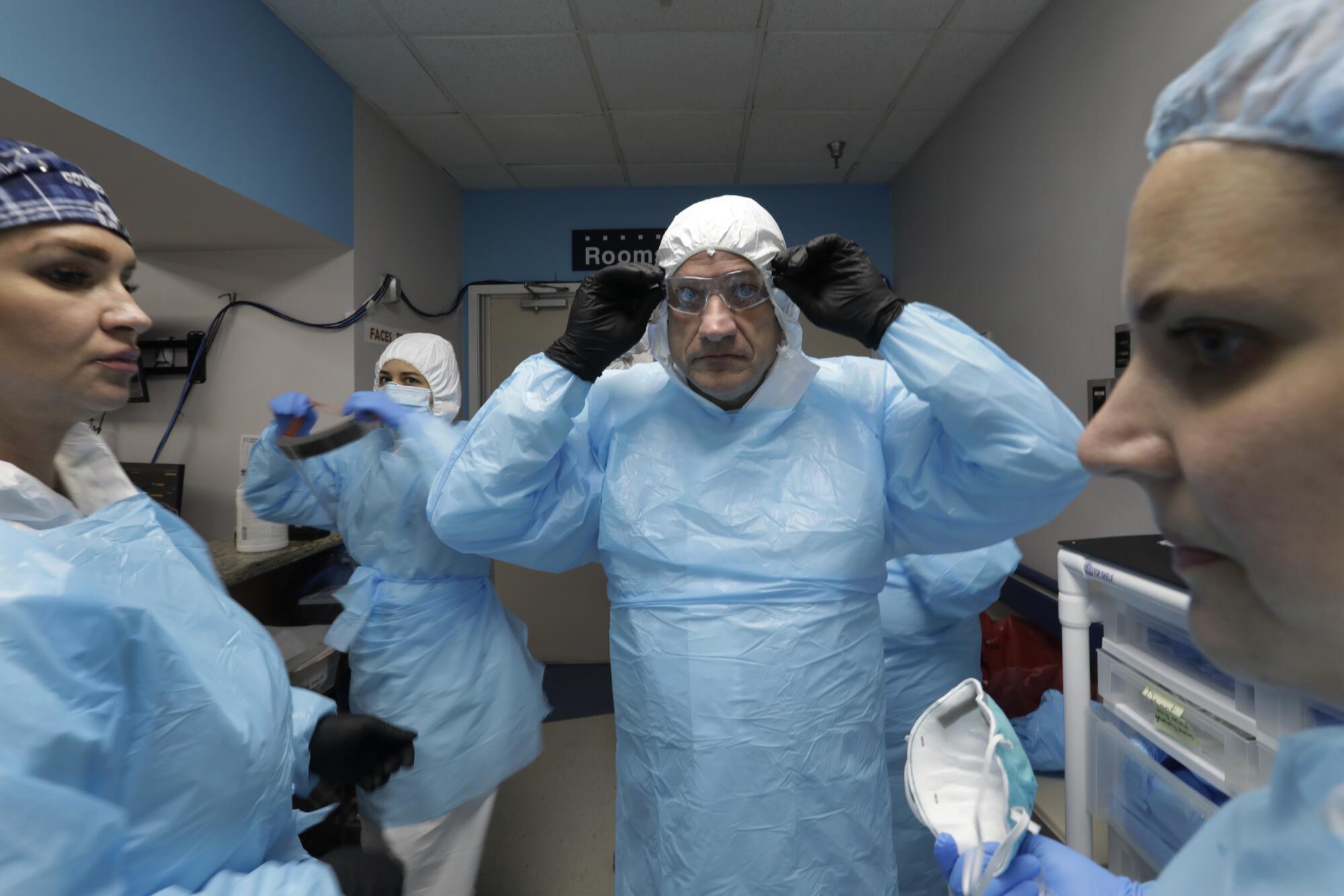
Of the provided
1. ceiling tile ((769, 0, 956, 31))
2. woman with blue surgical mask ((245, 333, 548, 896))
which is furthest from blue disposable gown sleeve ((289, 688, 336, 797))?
ceiling tile ((769, 0, 956, 31))

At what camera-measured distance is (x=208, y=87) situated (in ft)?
5.78

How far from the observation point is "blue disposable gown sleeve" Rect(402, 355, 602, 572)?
1.04 meters

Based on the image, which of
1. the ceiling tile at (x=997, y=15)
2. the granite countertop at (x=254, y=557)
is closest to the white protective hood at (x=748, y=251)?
the granite countertop at (x=254, y=557)

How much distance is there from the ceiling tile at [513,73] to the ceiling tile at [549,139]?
0.08 m

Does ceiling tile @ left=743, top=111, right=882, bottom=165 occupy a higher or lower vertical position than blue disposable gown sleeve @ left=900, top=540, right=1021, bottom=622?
higher

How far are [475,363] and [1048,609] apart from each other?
2.98 metres

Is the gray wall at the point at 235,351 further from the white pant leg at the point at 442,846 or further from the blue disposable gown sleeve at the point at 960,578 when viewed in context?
the blue disposable gown sleeve at the point at 960,578

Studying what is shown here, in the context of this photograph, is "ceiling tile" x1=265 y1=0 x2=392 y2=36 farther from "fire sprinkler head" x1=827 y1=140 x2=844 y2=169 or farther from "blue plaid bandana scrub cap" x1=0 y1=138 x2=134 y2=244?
"fire sprinkler head" x1=827 y1=140 x2=844 y2=169

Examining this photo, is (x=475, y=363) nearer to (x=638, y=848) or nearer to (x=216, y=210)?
(x=216, y=210)

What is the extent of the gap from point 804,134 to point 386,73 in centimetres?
173

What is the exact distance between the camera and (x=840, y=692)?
3.18 feet

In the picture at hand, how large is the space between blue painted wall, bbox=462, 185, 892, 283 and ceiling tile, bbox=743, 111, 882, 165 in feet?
1.14

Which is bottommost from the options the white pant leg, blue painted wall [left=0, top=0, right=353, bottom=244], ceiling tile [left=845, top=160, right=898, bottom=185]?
the white pant leg

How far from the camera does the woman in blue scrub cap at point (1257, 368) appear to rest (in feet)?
0.89
